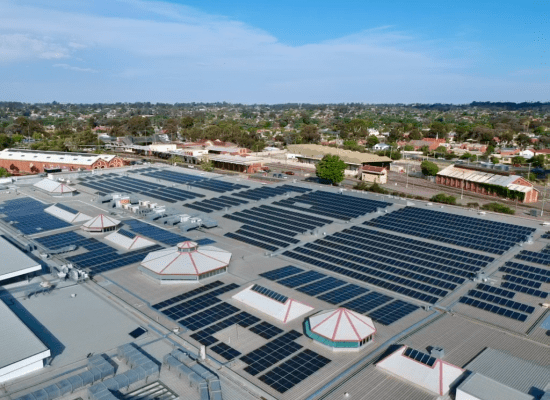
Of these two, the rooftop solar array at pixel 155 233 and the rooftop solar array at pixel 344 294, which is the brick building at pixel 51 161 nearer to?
the rooftop solar array at pixel 155 233

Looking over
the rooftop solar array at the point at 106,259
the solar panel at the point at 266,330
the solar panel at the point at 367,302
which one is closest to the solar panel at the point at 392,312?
the solar panel at the point at 367,302

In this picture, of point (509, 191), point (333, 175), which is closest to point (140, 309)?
point (333, 175)

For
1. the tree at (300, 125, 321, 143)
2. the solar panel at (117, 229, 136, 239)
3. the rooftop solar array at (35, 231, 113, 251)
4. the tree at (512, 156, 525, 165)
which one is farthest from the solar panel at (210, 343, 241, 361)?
the tree at (300, 125, 321, 143)

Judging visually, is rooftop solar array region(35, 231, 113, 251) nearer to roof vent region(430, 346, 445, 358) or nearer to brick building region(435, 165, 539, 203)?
roof vent region(430, 346, 445, 358)

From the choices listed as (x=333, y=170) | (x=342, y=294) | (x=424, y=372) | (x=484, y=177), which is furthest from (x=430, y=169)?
(x=424, y=372)

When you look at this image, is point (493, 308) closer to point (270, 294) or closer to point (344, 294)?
point (344, 294)

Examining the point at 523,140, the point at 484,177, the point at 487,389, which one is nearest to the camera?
the point at 487,389
